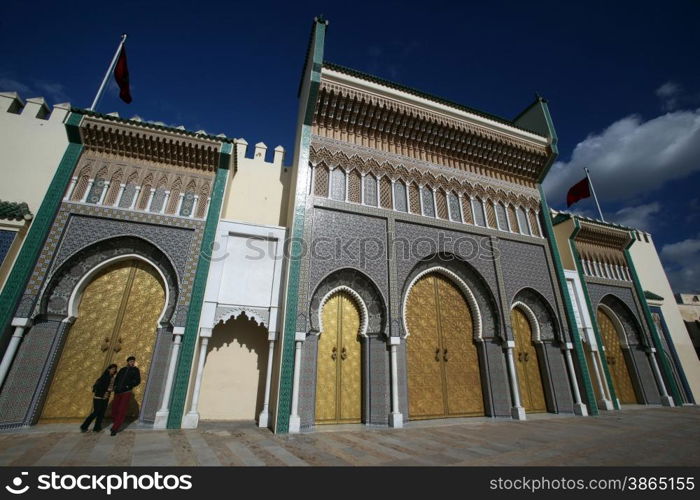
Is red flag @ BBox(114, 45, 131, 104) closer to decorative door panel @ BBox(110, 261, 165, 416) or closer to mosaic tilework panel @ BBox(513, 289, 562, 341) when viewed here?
decorative door panel @ BBox(110, 261, 165, 416)

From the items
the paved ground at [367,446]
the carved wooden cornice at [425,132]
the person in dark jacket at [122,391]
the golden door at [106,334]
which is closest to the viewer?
the paved ground at [367,446]

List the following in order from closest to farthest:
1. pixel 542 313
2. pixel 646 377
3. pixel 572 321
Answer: pixel 572 321 → pixel 542 313 → pixel 646 377

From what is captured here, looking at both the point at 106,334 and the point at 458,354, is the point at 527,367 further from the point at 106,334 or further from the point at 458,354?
the point at 106,334

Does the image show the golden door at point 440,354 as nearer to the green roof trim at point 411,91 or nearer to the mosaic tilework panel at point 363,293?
the mosaic tilework panel at point 363,293

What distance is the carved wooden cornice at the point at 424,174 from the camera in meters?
7.49

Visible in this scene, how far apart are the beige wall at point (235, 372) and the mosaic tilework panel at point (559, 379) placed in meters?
6.99

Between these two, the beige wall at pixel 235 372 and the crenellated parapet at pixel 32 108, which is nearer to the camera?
the beige wall at pixel 235 372

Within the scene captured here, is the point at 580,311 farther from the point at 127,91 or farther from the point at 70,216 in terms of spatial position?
the point at 127,91

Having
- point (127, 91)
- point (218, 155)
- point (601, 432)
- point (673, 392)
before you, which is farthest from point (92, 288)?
point (673, 392)

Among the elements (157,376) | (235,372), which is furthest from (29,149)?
(235,372)

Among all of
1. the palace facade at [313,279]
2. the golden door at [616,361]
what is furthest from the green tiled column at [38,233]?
the golden door at [616,361]

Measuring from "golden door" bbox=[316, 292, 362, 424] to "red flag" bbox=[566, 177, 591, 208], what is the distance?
32.8ft

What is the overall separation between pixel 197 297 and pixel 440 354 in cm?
534

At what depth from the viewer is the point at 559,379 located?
751 centimetres
